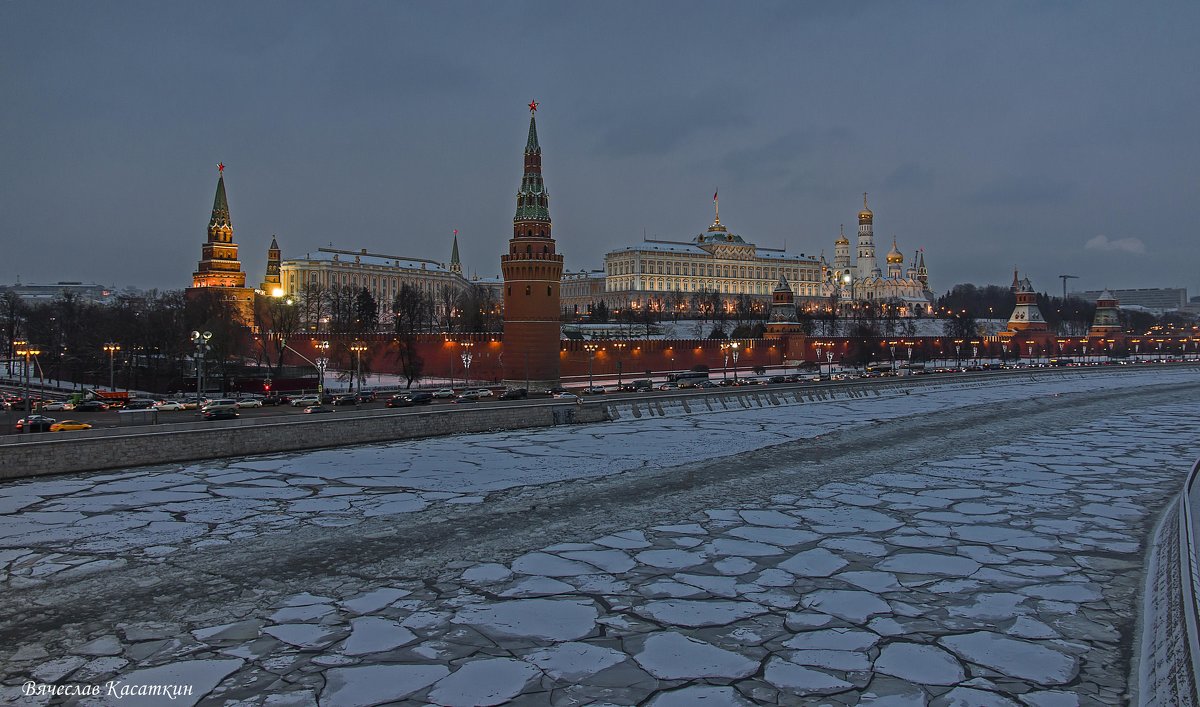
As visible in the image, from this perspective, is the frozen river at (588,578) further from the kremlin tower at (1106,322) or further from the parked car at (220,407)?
the kremlin tower at (1106,322)

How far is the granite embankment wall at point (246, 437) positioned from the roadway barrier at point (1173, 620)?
68.9ft

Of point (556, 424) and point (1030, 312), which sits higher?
point (1030, 312)

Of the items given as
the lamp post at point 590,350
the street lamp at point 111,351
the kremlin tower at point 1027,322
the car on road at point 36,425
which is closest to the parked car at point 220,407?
the car on road at point 36,425

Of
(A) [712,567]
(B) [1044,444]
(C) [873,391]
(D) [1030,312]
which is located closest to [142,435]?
(A) [712,567]

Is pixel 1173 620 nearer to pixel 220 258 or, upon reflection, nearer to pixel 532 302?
pixel 532 302

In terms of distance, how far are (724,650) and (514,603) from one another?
3145mm

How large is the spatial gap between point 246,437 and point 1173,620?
73.4 ft

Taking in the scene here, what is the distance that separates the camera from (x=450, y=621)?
10555 mm

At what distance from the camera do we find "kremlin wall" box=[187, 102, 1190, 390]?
5150cm

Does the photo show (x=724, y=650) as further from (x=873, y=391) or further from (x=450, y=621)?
(x=873, y=391)

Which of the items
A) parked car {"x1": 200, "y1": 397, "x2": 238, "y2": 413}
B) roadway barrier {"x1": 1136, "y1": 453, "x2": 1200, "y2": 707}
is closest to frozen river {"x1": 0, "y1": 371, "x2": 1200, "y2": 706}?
roadway barrier {"x1": 1136, "y1": 453, "x2": 1200, "y2": 707}

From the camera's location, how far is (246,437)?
2386 centimetres

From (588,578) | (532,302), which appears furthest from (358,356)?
(588,578)

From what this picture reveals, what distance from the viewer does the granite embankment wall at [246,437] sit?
2036cm
